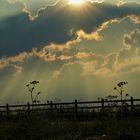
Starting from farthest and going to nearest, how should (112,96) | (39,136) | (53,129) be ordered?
1. (112,96)
2. (53,129)
3. (39,136)

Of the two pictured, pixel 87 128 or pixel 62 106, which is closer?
pixel 87 128

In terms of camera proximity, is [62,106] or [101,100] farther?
[62,106]

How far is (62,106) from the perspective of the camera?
38.9 meters

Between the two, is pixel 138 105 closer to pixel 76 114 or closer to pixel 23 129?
pixel 76 114

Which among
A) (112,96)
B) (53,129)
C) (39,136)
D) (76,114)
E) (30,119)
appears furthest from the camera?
(112,96)

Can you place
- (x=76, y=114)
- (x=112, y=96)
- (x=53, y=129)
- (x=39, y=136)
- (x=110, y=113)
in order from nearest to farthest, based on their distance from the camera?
(x=39, y=136)
(x=53, y=129)
(x=110, y=113)
(x=76, y=114)
(x=112, y=96)

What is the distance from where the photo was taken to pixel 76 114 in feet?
123

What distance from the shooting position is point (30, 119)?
21906mm

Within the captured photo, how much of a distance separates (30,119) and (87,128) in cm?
287

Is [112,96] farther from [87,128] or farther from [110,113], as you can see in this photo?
Answer: [87,128]

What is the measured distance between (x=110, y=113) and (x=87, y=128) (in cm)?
1477

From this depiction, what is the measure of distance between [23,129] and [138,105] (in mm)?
17117

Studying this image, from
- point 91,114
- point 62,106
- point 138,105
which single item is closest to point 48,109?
point 62,106

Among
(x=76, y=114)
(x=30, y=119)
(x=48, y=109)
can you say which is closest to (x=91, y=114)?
(x=76, y=114)
